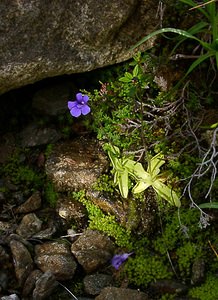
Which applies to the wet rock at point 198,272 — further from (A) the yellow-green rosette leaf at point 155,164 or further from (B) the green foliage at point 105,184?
(B) the green foliage at point 105,184

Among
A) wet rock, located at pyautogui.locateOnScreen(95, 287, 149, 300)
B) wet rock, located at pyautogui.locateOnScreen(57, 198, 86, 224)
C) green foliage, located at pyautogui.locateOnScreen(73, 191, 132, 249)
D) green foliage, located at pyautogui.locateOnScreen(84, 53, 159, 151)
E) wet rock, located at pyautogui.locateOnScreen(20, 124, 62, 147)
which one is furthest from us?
wet rock, located at pyautogui.locateOnScreen(20, 124, 62, 147)

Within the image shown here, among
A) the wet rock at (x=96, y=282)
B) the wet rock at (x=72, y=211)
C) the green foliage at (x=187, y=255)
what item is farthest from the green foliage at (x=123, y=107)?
the wet rock at (x=96, y=282)

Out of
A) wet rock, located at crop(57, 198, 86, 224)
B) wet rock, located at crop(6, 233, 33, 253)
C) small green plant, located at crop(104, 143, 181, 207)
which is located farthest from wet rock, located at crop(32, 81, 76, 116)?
wet rock, located at crop(6, 233, 33, 253)

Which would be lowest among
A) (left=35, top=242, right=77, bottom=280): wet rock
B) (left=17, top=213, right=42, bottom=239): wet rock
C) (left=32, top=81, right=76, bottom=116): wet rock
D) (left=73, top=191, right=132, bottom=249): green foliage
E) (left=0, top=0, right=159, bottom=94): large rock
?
(left=73, top=191, right=132, bottom=249): green foliage

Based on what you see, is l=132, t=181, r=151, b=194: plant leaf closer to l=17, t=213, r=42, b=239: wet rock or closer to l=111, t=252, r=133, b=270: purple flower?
l=111, t=252, r=133, b=270: purple flower

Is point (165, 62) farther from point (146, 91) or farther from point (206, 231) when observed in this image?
point (206, 231)

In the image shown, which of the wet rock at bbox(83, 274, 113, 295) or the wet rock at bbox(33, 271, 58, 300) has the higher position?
the wet rock at bbox(33, 271, 58, 300)
